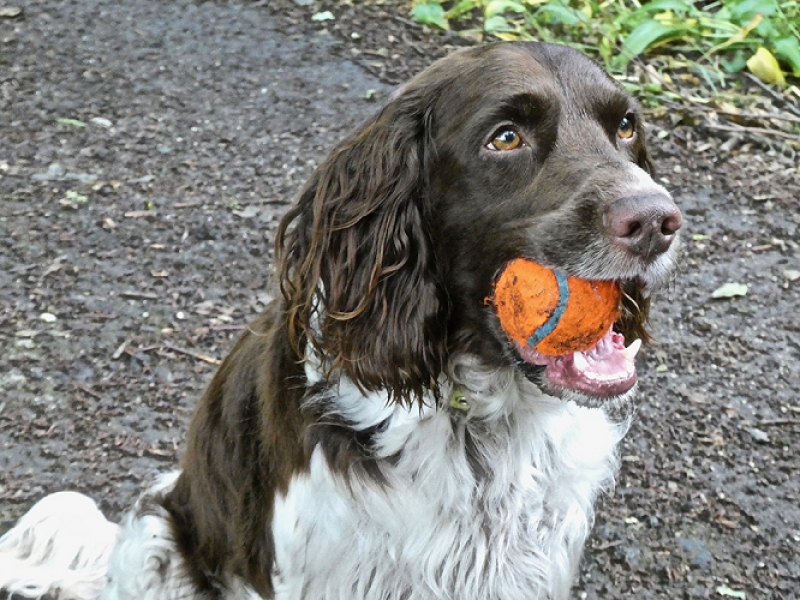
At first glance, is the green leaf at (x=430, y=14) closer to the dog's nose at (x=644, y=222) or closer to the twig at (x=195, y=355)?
the twig at (x=195, y=355)

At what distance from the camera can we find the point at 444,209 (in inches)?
103

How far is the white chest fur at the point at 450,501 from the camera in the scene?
2.64 m

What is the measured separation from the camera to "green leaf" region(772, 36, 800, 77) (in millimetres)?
6020

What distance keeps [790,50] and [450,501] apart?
4.61m

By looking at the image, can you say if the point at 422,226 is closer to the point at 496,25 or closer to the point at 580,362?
the point at 580,362

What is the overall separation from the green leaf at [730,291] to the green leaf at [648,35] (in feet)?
6.45

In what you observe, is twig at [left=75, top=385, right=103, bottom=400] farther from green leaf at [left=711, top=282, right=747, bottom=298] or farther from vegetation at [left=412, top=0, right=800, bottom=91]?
vegetation at [left=412, top=0, right=800, bottom=91]

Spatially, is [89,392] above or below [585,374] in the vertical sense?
below

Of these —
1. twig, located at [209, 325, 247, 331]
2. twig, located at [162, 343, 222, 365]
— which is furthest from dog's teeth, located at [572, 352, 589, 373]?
twig, located at [209, 325, 247, 331]

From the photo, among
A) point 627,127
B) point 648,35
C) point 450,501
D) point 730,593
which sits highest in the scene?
point 627,127

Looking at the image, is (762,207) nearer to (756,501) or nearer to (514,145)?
(756,501)

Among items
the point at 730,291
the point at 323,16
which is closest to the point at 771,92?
the point at 730,291

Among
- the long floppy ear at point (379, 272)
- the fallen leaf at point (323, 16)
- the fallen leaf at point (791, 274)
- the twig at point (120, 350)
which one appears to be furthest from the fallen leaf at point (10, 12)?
the fallen leaf at point (791, 274)

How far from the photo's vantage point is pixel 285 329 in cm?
277
